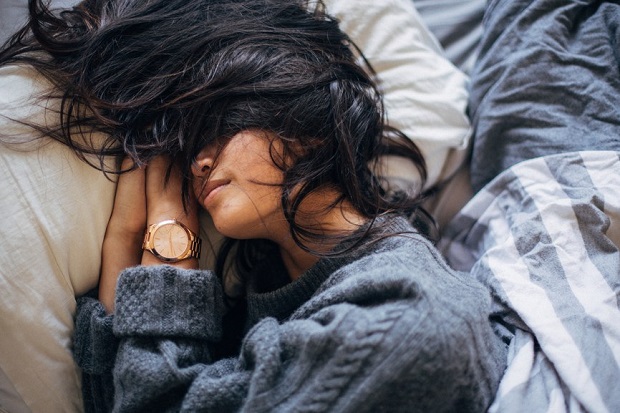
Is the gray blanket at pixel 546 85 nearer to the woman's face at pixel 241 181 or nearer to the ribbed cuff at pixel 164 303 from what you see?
the woman's face at pixel 241 181

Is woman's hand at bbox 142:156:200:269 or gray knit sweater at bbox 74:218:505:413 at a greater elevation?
woman's hand at bbox 142:156:200:269

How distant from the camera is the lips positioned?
2.67ft

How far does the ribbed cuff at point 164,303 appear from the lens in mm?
776

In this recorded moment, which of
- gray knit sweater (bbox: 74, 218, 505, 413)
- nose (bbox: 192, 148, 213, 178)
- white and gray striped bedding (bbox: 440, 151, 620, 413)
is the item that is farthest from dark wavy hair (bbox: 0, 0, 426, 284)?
white and gray striped bedding (bbox: 440, 151, 620, 413)

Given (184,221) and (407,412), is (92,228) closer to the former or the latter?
(184,221)

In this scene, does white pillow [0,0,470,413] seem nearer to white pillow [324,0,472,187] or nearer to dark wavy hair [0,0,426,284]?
dark wavy hair [0,0,426,284]

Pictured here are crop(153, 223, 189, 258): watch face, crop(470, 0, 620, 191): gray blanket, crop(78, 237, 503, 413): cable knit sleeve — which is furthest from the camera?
crop(470, 0, 620, 191): gray blanket

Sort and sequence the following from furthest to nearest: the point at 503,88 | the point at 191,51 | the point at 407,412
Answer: the point at 503,88 → the point at 191,51 → the point at 407,412

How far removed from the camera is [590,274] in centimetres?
Answer: 82

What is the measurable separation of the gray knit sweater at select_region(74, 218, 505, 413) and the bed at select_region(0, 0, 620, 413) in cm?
7

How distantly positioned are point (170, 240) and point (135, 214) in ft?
0.26

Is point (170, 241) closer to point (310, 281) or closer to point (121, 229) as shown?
point (121, 229)

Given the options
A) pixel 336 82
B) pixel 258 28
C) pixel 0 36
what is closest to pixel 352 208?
pixel 336 82

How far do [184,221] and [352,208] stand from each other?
27 cm
